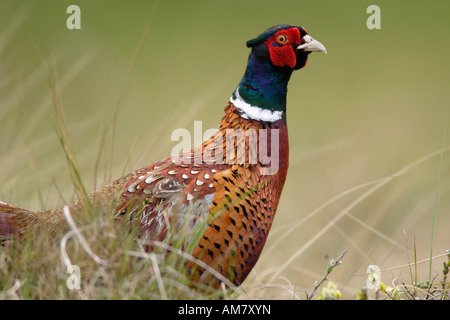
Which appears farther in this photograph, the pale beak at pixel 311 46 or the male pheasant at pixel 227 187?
the pale beak at pixel 311 46

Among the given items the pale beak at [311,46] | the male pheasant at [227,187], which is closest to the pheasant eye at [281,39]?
the male pheasant at [227,187]

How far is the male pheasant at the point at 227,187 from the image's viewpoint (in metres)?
3.59

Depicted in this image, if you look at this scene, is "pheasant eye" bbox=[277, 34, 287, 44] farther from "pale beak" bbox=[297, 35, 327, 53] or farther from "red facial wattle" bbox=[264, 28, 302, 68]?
"pale beak" bbox=[297, 35, 327, 53]

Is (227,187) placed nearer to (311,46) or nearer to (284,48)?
(284,48)

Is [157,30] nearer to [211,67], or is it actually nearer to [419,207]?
[211,67]

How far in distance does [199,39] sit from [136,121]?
12.0ft

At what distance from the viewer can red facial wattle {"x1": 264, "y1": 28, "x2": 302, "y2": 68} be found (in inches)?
163

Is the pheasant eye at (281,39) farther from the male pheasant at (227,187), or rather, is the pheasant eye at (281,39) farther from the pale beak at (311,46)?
the pale beak at (311,46)

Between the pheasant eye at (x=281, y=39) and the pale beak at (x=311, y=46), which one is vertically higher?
the pheasant eye at (x=281, y=39)

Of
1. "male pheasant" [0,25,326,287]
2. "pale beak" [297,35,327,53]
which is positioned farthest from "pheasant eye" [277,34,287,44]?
"pale beak" [297,35,327,53]

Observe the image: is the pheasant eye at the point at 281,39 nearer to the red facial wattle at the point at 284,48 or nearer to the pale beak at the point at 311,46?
the red facial wattle at the point at 284,48

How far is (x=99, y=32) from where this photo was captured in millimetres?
10328

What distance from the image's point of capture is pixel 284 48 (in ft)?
13.7
